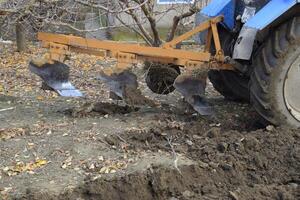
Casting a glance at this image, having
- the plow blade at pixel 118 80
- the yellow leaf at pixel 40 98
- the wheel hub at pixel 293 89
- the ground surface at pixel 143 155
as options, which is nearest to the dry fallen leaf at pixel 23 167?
the ground surface at pixel 143 155

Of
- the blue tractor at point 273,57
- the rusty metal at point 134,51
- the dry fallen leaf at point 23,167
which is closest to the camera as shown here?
the dry fallen leaf at point 23,167

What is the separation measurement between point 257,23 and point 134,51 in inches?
49.1

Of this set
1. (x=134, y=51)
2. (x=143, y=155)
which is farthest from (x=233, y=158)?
(x=134, y=51)

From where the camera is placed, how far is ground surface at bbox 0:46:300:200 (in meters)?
4.32

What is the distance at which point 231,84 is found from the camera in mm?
6574

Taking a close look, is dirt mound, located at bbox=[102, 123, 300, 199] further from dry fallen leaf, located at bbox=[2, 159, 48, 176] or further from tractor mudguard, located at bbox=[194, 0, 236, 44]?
tractor mudguard, located at bbox=[194, 0, 236, 44]

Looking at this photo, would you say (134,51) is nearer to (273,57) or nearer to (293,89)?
(273,57)

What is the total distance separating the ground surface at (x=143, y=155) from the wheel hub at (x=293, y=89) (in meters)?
0.24

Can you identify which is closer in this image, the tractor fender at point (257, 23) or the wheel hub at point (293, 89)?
the tractor fender at point (257, 23)

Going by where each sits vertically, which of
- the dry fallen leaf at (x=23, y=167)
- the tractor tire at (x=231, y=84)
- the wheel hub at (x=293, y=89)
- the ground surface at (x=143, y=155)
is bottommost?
the dry fallen leaf at (x=23, y=167)

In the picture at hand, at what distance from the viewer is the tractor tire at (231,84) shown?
6.45 meters

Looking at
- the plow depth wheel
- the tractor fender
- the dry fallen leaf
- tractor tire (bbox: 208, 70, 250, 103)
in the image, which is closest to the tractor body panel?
the tractor fender

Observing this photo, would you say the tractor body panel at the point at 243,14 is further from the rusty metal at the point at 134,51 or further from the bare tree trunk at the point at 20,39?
the bare tree trunk at the point at 20,39

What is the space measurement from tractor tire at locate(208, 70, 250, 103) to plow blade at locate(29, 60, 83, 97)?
1.66 meters
